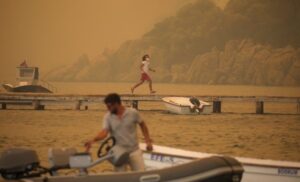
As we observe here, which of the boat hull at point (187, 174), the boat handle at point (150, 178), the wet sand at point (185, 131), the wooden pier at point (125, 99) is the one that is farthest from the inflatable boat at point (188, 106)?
the boat handle at point (150, 178)

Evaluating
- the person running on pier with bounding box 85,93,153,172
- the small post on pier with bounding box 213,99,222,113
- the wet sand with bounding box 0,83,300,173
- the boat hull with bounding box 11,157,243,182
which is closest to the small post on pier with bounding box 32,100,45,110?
the wet sand with bounding box 0,83,300,173

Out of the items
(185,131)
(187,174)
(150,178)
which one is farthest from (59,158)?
(185,131)

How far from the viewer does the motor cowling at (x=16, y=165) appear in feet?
22.9

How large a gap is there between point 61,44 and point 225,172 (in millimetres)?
94810

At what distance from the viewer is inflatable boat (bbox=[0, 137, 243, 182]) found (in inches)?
250

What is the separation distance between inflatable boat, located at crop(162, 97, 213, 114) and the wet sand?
1.10 feet

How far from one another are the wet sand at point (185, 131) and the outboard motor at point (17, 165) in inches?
140

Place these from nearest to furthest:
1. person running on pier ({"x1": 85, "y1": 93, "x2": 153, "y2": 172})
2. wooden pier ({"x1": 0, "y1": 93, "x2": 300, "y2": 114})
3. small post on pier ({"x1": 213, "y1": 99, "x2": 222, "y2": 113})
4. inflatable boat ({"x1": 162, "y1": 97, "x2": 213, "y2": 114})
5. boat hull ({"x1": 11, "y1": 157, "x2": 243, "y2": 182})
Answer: boat hull ({"x1": 11, "y1": 157, "x2": 243, "y2": 182}) < person running on pier ({"x1": 85, "y1": 93, "x2": 153, "y2": 172}) < inflatable boat ({"x1": 162, "y1": 97, "x2": 213, "y2": 114}) < wooden pier ({"x1": 0, "y1": 93, "x2": 300, "y2": 114}) < small post on pier ({"x1": 213, "y1": 99, "x2": 222, "y2": 113})

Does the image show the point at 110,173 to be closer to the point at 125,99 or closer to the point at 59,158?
the point at 59,158

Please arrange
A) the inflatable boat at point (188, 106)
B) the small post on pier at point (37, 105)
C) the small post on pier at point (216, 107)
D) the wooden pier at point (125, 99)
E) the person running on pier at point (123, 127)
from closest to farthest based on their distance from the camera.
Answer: the person running on pier at point (123, 127)
the inflatable boat at point (188, 106)
the wooden pier at point (125, 99)
the small post on pier at point (216, 107)
the small post on pier at point (37, 105)

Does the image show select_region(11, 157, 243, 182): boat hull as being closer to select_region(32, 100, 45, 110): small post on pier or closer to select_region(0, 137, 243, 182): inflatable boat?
select_region(0, 137, 243, 182): inflatable boat

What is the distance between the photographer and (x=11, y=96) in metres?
23.5

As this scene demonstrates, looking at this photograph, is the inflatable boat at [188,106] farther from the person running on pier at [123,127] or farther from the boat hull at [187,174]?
the boat hull at [187,174]

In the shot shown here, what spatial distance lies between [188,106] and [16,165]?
14.8 metres
